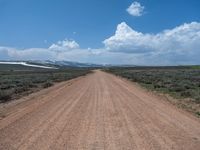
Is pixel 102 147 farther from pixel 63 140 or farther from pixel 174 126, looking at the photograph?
pixel 174 126

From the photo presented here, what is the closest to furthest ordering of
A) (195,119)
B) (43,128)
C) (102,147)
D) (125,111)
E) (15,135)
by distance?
(102,147), (15,135), (43,128), (195,119), (125,111)

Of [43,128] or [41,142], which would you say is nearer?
[41,142]

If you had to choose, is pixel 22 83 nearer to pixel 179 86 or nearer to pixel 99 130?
pixel 179 86

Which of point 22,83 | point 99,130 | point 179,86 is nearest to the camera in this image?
point 99,130

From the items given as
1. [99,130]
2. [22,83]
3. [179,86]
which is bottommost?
[22,83]

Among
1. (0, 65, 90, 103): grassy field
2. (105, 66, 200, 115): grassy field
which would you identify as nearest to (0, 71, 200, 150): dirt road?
(105, 66, 200, 115): grassy field

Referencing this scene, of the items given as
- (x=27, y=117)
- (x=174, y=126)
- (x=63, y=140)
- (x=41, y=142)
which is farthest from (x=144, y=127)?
(x=27, y=117)

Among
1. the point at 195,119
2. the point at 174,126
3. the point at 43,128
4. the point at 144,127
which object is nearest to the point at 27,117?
the point at 43,128

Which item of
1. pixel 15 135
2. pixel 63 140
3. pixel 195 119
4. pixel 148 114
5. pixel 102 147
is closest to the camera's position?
pixel 102 147

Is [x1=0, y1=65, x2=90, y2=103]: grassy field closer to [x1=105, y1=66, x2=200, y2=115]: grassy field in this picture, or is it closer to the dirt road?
the dirt road

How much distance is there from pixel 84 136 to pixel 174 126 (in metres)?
3.45

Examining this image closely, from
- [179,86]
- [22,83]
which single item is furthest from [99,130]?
[22,83]

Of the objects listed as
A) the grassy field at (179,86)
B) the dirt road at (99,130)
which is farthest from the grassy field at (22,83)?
the grassy field at (179,86)

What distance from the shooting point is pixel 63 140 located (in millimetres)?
8352
